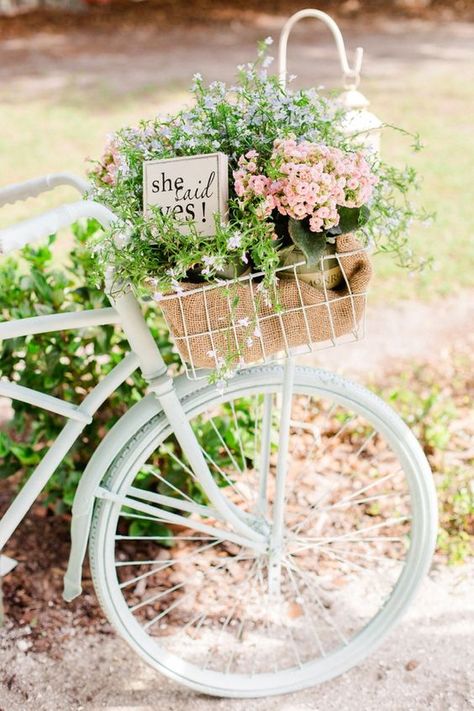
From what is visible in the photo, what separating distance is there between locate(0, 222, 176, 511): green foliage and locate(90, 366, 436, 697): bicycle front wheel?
8.4 inches

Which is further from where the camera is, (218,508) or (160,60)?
(160,60)

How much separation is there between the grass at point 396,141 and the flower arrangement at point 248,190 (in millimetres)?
2714

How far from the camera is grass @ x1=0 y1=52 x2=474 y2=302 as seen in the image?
496 cm

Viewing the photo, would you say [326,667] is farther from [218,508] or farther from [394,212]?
[394,212]

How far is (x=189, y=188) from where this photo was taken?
5.89 ft

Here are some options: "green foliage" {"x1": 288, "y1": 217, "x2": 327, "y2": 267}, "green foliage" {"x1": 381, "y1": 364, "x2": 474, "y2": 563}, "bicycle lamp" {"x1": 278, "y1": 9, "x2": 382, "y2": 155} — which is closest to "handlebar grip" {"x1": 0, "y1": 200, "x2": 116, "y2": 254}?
"green foliage" {"x1": 288, "y1": 217, "x2": 327, "y2": 267}

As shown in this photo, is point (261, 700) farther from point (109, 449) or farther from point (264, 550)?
point (109, 449)

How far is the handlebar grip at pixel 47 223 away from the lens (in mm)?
1627

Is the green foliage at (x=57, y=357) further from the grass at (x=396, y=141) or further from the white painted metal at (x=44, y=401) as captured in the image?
the grass at (x=396, y=141)

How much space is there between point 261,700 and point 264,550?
1.40ft

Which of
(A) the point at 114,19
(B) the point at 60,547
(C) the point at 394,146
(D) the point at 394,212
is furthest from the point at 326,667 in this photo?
(A) the point at 114,19

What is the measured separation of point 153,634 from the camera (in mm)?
2652

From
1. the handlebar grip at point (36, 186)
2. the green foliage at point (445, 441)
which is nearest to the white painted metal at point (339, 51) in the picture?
the handlebar grip at point (36, 186)

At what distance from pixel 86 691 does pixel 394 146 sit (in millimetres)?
5638
